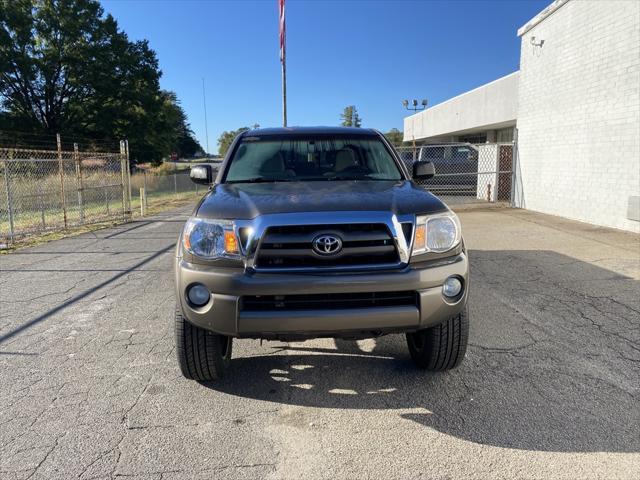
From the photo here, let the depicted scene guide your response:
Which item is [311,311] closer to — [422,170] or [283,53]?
[422,170]

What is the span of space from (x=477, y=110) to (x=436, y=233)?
24.3 m

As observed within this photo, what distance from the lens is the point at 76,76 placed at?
131 ft

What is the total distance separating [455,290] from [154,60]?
154 ft

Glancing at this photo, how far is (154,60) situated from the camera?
43875mm

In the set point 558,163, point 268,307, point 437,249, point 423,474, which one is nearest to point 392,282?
point 437,249

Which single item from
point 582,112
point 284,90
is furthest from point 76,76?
point 582,112

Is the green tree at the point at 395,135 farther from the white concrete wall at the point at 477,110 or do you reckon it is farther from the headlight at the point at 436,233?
the headlight at the point at 436,233

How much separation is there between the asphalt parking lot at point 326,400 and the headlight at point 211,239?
103cm

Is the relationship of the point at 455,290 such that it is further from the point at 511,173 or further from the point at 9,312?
the point at 511,173

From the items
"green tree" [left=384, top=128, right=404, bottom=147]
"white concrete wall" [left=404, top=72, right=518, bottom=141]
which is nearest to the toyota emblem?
"white concrete wall" [left=404, top=72, right=518, bottom=141]

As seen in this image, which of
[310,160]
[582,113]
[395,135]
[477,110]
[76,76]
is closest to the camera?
[310,160]

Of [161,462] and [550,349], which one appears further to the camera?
[550,349]

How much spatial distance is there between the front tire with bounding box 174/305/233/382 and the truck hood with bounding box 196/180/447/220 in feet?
2.37

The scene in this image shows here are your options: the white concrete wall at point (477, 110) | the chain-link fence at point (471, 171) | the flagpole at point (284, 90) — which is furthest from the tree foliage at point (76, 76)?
the chain-link fence at point (471, 171)
